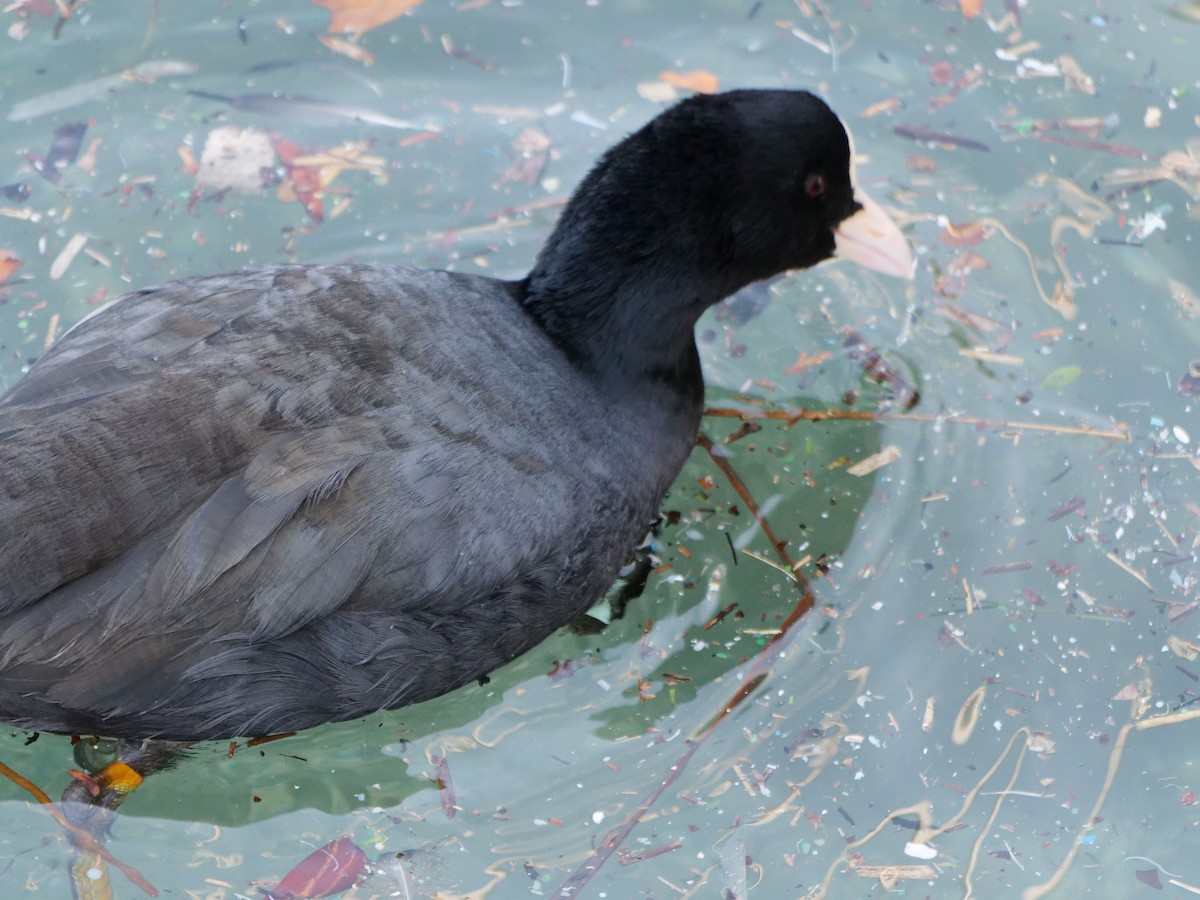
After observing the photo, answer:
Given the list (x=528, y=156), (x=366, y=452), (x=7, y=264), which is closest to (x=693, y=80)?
(x=528, y=156)

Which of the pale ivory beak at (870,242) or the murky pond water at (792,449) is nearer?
the murky pond water at (792,449)

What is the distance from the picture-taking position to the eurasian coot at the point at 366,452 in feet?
9.41

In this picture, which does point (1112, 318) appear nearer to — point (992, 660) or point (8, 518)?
point (992, 660)

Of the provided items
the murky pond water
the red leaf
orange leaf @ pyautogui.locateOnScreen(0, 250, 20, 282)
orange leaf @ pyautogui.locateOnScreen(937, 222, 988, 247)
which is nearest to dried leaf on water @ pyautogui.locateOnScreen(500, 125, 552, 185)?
the murky pond water

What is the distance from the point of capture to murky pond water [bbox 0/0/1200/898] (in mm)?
3387

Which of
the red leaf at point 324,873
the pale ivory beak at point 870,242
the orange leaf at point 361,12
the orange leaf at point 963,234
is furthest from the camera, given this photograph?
the orange leaf at point 361,12

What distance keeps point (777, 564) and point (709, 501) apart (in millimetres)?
271

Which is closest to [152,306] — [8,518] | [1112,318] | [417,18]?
[8,518]

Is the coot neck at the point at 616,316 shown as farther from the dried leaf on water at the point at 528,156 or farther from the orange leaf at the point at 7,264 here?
the orange leaf at the point at 7,264

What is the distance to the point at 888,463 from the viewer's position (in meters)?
4.11

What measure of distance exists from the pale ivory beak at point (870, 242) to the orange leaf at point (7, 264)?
2451 mm

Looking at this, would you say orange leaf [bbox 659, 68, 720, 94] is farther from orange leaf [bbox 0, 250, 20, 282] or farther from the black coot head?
orange leaf [bbox 0, 250, 20, 282]

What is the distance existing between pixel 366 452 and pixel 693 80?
8.38 feet

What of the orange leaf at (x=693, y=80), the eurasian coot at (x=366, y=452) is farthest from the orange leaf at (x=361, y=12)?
the eurasian coot at (x=366, y=452)
